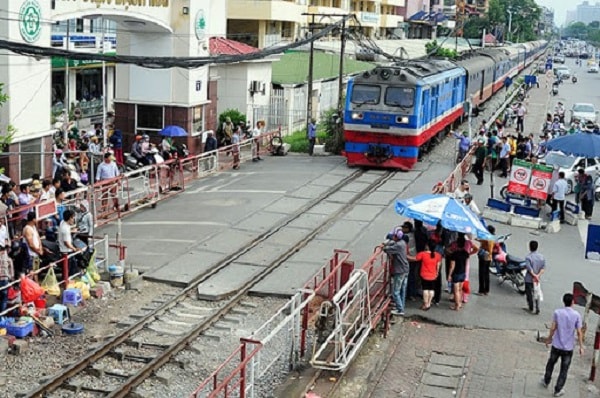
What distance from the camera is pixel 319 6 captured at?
6631 centimetres

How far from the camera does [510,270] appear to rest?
16.2 meters

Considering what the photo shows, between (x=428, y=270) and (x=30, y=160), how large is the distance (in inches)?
391

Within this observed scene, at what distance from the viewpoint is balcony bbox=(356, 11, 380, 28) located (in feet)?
249

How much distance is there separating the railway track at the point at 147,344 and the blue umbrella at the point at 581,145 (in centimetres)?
864

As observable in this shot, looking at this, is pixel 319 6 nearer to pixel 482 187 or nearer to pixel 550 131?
pixel 550 131

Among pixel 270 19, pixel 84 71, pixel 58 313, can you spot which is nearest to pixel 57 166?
pixel 58 313

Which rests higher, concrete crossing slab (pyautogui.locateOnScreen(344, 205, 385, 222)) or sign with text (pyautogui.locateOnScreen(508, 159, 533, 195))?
sign with text (pyautogui.locateOnScreen(508, 159, 533, 195))

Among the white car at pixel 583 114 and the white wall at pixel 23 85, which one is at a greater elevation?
the white wall at pixel 23 85

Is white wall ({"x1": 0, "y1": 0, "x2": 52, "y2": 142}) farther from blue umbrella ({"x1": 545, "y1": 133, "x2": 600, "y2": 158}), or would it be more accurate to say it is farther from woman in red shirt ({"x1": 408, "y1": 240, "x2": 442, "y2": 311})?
blue umbrella ({"x1": 545, "y1": 133, "x2": 600, "y2": 158})

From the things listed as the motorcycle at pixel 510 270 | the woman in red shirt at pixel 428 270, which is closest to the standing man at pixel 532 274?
the motorcycle at pixel 510 270

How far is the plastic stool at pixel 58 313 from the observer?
527 inches

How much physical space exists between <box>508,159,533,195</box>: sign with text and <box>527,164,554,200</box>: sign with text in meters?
0.15

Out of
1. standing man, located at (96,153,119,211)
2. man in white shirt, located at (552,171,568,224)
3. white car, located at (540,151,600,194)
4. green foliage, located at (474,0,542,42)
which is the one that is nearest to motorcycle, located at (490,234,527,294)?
man in white shirt, located at (552,171,568,224)

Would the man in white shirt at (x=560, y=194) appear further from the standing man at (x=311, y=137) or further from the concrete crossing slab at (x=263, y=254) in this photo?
the standing man at (x=311, y=137)
